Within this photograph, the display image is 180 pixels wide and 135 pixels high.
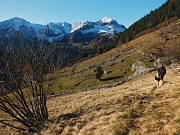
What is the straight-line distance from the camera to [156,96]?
18922 mm

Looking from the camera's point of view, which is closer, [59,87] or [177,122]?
[177,122]

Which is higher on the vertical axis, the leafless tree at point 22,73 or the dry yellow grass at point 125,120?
the leafless tree at point 22,73

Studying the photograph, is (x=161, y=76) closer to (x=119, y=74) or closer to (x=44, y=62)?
(x=44, y=62)

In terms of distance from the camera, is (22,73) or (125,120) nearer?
(125,120)

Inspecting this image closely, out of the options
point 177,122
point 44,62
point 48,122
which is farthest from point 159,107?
point 44,62

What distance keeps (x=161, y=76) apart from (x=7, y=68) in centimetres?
1546

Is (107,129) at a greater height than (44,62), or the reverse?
(44,62)

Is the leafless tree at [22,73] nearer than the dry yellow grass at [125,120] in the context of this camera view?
No

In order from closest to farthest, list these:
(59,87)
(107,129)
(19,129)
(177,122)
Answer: (177,122)
(107,129)
(19,129)
(59,87)

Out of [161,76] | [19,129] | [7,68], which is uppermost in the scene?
[7,68]

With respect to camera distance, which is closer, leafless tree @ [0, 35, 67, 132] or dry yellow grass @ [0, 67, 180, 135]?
dry yellow grass @ [0, 67, 180, 135]

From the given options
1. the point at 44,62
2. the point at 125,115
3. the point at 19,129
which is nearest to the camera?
the point at 125,115

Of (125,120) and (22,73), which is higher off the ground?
(22,73)

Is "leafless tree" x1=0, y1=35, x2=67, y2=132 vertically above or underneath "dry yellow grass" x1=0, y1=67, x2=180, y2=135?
above
